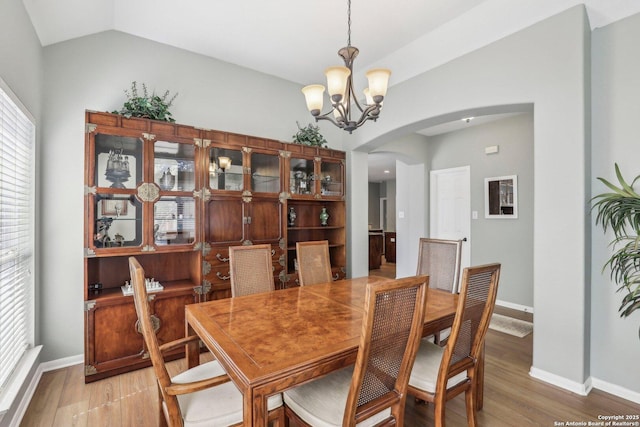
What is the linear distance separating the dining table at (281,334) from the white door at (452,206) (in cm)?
324

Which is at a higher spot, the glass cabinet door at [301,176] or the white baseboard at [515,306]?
the glass cabinet door at [301,176]

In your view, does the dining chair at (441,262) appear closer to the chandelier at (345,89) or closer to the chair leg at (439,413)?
the chair leg at (439,413)

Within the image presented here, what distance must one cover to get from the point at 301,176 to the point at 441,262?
1928 millimetres

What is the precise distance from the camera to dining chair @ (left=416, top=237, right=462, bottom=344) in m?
2.59

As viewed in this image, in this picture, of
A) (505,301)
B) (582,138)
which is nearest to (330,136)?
(582,138)

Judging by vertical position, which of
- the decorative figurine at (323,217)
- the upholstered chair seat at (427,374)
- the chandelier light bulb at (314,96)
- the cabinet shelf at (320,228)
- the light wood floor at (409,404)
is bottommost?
the light wood floor at (409,404)

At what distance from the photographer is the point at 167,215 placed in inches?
114

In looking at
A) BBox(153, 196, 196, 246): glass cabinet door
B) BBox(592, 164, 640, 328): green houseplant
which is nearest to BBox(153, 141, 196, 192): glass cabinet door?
BBox(153, 196, 196, 246): glass cabinet door

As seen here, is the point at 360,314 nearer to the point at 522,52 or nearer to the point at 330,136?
the point at 522,52

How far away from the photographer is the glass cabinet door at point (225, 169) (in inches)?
123

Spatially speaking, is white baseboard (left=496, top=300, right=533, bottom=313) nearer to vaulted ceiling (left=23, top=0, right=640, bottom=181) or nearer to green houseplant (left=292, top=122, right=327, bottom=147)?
vaulted ceiling (left=23, top=0, right=640, bottom=181)

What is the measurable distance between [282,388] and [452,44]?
11.0ft

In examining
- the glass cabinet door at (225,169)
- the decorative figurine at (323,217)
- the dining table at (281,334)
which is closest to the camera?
the dining table at (281,334)

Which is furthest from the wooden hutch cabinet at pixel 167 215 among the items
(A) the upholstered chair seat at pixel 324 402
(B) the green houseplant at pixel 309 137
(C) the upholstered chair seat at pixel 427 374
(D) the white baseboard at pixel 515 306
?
(D) the white baseboard at pixel 515 306
